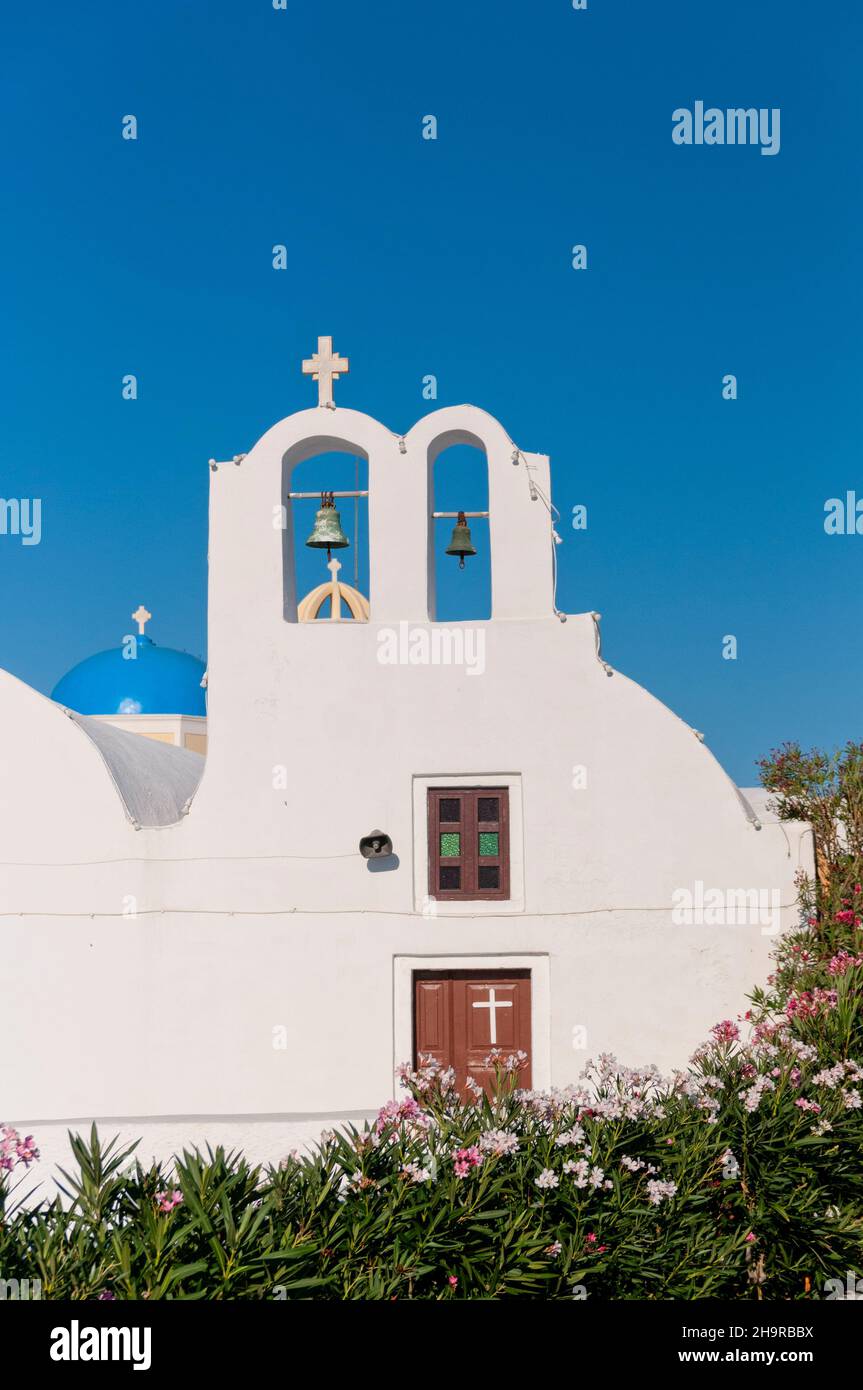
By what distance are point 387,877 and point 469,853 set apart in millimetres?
809

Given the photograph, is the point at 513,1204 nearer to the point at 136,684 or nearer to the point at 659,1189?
the point at 659,1189

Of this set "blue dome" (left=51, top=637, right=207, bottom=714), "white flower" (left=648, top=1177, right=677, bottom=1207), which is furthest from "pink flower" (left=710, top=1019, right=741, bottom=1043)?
"blue dome" (left=51, top=637, right=207, bottom=714)

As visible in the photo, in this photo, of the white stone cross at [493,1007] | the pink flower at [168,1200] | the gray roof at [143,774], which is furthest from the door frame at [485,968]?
the pink flower at [168,1200]

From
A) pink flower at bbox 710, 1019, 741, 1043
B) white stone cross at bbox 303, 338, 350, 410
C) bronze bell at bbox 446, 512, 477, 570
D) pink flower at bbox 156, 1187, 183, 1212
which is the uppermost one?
white stone cross at bbox 303, 338, 350, 410

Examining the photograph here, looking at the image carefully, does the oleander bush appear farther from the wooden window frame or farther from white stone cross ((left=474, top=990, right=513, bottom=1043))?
the wooden window frame

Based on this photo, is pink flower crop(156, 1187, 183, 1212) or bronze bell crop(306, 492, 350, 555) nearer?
pink flower crop(156, 1187, 183, 1212)

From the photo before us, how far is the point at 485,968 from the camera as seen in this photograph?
11.5 metres

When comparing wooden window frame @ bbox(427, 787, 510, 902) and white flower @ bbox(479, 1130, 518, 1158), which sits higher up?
wooden window frame @ bbox(427, 787, 510, 902)

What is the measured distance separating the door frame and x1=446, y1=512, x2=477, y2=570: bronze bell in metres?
4.23

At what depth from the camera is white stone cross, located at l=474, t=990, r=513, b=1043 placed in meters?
11.5

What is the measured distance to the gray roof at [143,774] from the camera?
1200 centimetres

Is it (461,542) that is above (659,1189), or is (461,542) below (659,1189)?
above

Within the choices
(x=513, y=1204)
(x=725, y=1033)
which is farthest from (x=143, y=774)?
(x=513, y=1204)
